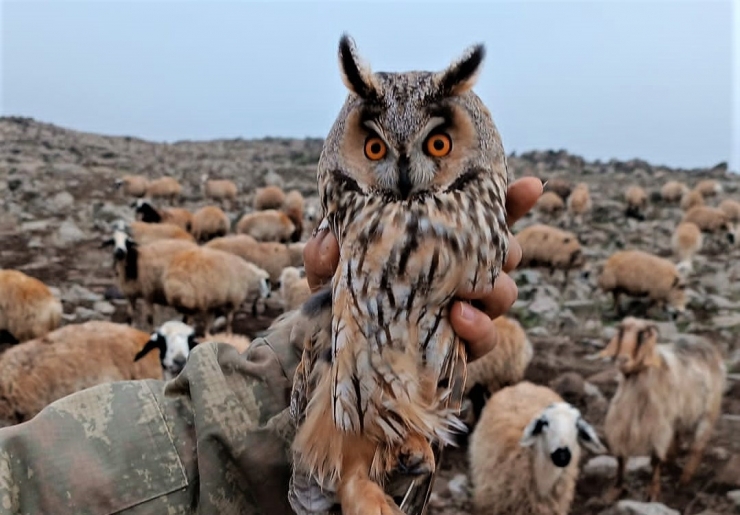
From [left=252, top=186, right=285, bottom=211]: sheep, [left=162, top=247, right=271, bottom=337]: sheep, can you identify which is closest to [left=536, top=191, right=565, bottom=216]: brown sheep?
[left=252, top=186, right=285, bottom=211]: sheep

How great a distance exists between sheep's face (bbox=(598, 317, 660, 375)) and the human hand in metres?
5.25

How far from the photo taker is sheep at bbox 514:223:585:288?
16.1 meters

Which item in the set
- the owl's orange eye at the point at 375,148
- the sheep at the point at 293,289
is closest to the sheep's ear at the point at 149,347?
the sheep at the point at 293,289

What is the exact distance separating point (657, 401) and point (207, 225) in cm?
1383

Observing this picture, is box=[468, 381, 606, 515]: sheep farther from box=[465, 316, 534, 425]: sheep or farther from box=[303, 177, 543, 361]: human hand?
box=[303, 177, 543, 361]: human hand

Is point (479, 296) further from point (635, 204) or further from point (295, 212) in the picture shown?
point (635, 204)

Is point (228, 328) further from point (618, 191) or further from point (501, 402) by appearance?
point (618, 191)

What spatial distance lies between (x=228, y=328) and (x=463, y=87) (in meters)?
10.0

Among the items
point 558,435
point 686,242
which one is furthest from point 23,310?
point 686,242

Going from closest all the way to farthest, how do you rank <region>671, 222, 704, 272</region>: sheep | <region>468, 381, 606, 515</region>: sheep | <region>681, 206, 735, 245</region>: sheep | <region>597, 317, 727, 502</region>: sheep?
<region>468, 381, 606, 515</region>: sheep
<region>597, 317, 727, 502</region>: sheep
<region>671, 222, 704, 272</region>: sheep
<region>681, 206, 735, 245</region>: sheep

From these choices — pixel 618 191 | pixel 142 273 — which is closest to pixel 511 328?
pixel 142 273

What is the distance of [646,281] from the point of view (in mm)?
14156

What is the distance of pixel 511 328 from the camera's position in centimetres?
872

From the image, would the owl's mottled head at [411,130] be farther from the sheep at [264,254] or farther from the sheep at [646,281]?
the sheep at [646,281]
